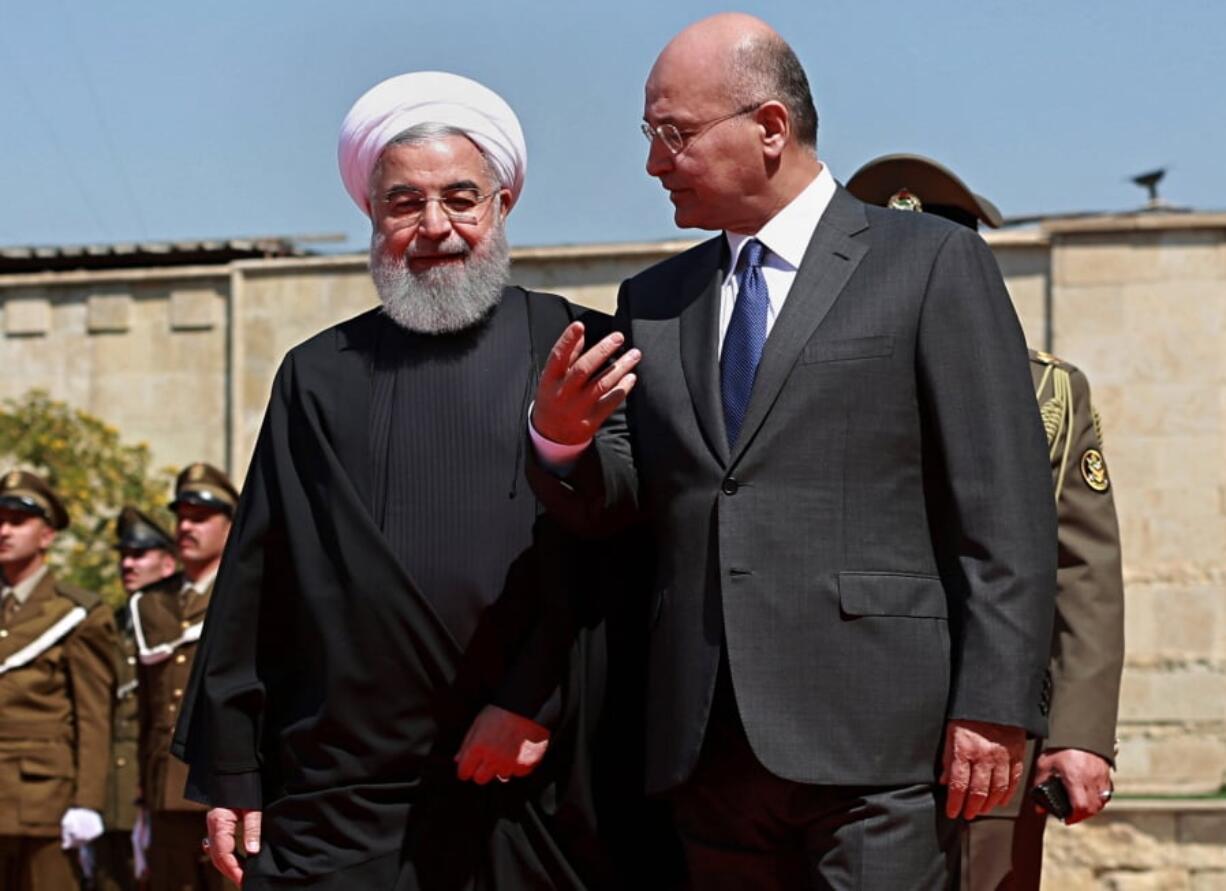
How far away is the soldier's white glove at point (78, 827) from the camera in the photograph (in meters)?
10.3

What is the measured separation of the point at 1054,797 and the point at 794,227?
1.48 metres

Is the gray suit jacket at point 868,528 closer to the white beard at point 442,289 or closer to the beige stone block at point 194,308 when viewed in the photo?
the white beard at point 442,289

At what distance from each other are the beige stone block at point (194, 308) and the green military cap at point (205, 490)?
6632 millimetres

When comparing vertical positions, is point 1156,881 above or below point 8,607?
below

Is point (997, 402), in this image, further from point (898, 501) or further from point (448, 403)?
point (448, 403)

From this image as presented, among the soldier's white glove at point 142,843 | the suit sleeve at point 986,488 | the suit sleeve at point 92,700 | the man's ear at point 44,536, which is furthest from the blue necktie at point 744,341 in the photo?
the man's ear at point 44,536

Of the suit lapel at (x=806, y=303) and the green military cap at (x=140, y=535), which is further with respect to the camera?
the green military cap at (x=140, y=535)

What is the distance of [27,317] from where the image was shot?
17.2 m

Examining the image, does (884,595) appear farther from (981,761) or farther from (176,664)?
(176,664)

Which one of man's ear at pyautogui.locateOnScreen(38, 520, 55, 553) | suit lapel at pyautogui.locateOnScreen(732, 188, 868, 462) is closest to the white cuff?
suit lapel at pyautogui.locateOnScreen(732, 188, 868, 462)

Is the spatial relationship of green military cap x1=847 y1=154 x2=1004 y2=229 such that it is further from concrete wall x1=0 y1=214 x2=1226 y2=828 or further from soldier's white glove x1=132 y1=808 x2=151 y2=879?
concrete wall x1=0 y1=214 x2=1226 y2=828

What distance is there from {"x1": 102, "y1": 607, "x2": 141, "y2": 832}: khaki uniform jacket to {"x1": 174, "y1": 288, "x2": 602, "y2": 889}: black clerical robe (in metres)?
6.25

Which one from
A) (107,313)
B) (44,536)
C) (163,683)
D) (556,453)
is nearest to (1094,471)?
(556,453)

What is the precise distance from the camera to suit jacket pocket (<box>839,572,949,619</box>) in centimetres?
389
